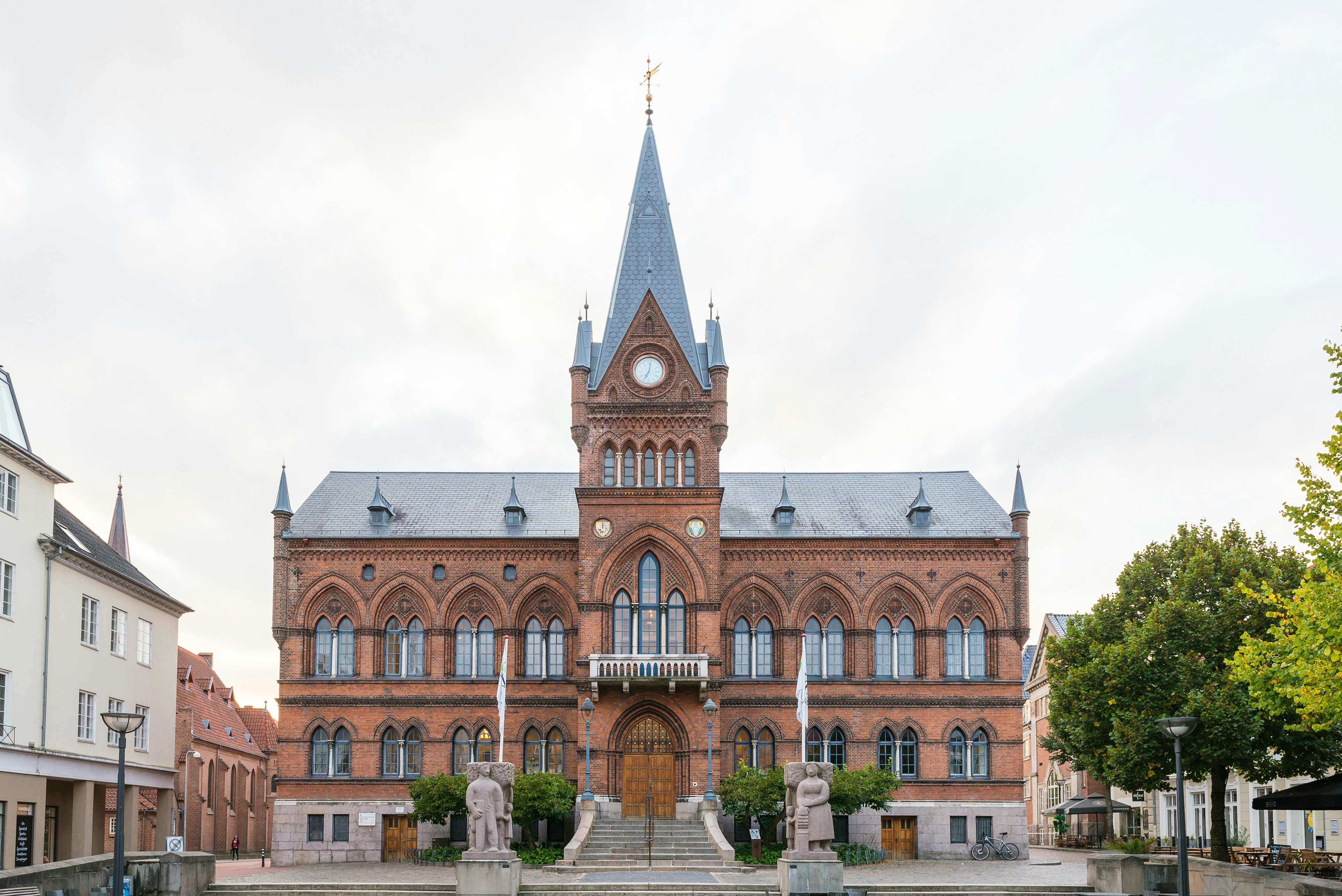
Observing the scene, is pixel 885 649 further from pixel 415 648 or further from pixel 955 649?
pixel 415 648

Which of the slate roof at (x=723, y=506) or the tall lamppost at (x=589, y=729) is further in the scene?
the slate roof at (x=723, y=506)

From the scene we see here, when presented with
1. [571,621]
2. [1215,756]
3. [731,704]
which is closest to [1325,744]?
[1215,756]

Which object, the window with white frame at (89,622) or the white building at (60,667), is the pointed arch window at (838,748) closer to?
the white building at (60,667)

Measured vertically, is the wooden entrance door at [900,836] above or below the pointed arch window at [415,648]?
below

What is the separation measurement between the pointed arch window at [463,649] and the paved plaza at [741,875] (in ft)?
25.2

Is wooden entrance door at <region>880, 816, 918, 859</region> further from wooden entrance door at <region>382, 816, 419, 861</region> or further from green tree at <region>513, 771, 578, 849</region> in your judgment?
wooden entrance door at <region>382, 816, 419, 861</region>

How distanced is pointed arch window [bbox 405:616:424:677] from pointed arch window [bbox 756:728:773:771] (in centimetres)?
1340

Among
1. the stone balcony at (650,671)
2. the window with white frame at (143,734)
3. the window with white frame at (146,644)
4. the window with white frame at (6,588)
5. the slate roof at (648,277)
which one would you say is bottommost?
the window with white frame at (143,734)

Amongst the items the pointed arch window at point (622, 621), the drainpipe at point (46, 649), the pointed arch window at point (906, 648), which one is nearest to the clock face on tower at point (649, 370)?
the pointed arch window at point (622, 621)

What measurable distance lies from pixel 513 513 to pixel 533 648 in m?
5.49

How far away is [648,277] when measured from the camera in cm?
5062

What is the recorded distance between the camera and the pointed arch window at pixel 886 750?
163 ft

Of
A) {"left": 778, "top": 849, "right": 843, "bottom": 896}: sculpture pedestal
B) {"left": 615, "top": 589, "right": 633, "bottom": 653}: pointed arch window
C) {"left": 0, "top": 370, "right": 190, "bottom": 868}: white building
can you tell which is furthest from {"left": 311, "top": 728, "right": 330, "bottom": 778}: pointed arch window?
{"left": 778, "top": 849, "right": 843, "bottom": 896}: sculpture pedestal

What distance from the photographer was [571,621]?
50.5 m
